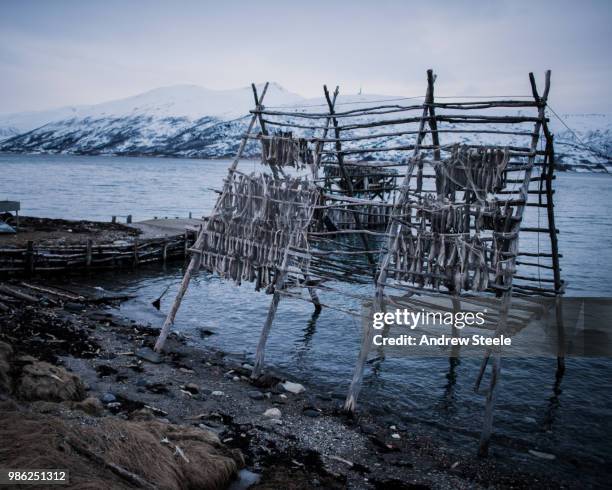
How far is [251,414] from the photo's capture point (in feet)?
32.2

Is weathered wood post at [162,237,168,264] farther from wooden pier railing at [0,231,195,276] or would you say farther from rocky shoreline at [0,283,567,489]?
rocky shoreline at [0,283,567,489]

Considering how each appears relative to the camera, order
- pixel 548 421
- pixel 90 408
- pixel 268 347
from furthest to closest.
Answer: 1. pixel 268 347
2. pixel 548 421
3. pixel 90 408

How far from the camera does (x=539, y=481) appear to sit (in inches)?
347

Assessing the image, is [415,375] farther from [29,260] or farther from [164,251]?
[164,251]

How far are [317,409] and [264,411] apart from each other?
4.16 feet

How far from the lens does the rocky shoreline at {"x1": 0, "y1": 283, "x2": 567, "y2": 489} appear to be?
26.1ft

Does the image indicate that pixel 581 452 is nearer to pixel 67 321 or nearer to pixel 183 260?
pixel 67 321

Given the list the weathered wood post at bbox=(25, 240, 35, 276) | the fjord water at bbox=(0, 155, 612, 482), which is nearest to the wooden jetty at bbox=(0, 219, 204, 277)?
the weathered wood post at bbox=(25, 240, 35, 276)

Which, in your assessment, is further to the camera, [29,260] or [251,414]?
[29,260]

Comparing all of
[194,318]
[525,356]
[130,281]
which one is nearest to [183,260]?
[130,281]

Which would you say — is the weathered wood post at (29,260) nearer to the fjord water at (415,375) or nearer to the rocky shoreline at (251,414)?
the fjord water at (415,375)

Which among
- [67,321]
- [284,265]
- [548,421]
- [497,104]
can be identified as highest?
[497,104]

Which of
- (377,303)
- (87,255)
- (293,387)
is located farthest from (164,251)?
(377,303)

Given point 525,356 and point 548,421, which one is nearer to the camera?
point 548,421
